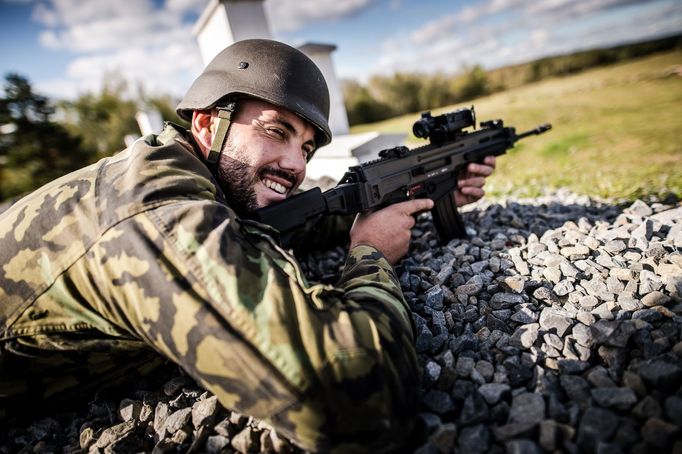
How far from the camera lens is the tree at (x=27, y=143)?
1800 centimetres

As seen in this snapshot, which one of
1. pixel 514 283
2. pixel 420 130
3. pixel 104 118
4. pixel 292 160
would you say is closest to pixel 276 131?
pixel 292 160

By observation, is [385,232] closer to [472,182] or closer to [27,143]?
[472,182]

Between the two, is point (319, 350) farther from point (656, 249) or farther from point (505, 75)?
point (505, 75)

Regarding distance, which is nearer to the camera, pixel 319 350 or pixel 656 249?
pixel 319 350

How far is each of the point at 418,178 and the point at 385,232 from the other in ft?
3.10

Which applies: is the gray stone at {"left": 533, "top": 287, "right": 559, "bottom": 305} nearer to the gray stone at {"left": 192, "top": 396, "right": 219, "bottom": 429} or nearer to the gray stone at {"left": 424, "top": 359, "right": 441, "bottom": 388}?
the gray stone at {"left": 424, "top": 359, "right": 441, "bottom": 388}

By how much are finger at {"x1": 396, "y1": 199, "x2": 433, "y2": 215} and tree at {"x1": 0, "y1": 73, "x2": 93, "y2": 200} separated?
888 inches

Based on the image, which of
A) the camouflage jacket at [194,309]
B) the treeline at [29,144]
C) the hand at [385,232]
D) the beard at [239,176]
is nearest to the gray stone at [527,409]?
the camouflage jacket at [194,309]

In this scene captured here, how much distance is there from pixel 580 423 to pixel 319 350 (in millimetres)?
1192

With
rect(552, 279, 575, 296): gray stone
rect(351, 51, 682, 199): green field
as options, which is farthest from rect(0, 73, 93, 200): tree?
rect(552, 279, 575, 296): gray stone

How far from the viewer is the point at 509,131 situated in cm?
396

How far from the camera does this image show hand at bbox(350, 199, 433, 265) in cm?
238

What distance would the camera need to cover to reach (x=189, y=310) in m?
1.22

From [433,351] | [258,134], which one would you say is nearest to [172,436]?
[433,351]
